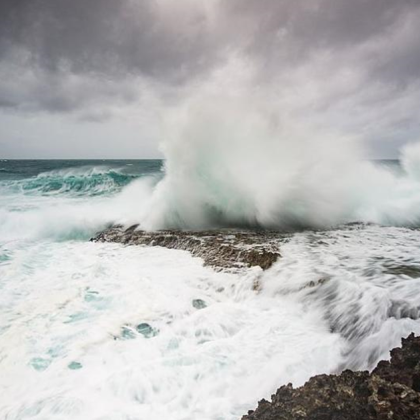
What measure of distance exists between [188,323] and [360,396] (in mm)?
2339

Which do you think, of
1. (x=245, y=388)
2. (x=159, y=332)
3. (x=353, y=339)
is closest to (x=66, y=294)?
(x=159, y=332)

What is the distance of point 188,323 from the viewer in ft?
13.5

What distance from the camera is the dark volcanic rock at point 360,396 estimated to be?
6.82ft

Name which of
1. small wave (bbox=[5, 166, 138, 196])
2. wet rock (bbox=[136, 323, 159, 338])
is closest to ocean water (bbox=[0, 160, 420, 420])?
wet rock (bbox=[136, 323, 159, 338])

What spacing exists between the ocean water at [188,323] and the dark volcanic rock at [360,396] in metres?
0.41

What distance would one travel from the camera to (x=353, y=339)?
3.31m

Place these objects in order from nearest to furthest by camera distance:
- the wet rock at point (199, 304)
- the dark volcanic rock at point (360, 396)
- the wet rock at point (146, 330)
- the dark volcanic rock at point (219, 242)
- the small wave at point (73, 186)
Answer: the dark volcanic rock at point (360, 396), the wet rock at point (146, 330), the wet rock at point (199, 304), the dark volcanic rock at point (219, 242), the small wave at point (73, 186)

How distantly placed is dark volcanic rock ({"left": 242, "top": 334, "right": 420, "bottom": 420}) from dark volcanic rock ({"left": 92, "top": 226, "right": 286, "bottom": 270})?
306cm

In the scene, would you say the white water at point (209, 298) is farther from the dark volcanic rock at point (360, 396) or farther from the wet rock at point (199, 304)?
the dark volcanic rock at point (360, 396)

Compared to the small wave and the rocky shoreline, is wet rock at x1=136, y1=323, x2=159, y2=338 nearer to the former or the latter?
the rocky shoreline

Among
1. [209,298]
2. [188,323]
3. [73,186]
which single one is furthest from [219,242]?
[73,186]

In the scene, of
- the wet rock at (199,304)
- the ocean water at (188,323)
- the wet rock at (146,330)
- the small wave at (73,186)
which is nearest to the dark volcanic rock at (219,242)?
the ocean water at (188,323)

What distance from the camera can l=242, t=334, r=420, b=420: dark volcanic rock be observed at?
2.08 metres

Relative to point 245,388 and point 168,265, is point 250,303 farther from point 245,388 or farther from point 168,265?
point 168,265
